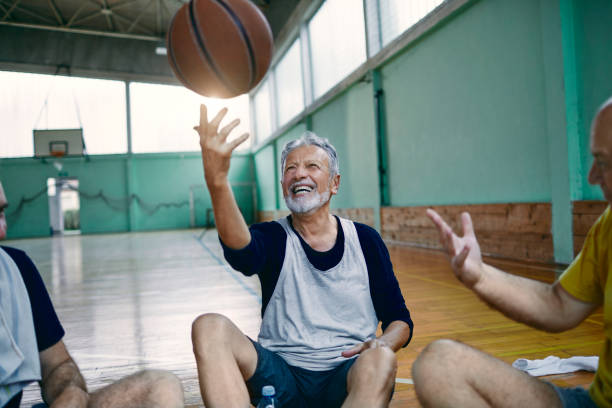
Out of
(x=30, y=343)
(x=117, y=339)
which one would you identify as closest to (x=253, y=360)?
(x=30, y=343)

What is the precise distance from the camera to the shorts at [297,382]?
60.5 inches

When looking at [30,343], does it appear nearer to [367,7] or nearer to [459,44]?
[459,44]

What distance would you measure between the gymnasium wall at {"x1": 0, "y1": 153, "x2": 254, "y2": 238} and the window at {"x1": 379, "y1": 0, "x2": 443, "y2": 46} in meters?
12.0

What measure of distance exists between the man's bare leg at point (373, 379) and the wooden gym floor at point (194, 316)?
53cm

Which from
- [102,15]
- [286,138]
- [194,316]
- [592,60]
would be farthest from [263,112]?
[194,316]

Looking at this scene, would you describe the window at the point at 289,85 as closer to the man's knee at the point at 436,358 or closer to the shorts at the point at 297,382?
the shorts at the point at 297,382

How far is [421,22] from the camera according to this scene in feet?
22.3

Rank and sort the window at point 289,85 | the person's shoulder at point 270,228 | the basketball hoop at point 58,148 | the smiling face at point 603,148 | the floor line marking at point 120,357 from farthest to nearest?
the basketball hoop at point 58,148 < the window at point 289,85 < the floor line marking at point 120,357 < the person's shoulder at point 270,228 < the smiling face at point 603,148

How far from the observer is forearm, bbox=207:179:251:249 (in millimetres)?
1365

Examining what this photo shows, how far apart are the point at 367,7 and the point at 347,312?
7705 millimetres

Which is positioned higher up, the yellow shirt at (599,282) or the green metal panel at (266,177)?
the green metal panel at (266,177)

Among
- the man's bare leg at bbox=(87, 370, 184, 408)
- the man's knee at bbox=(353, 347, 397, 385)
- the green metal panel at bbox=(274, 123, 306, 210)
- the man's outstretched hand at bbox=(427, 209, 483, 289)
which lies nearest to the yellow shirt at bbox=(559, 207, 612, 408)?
the man's outstretched hand at bbox=(427, 209, 483, 289)

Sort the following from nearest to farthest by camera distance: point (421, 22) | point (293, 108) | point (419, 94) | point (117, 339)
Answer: point (117, 339) < point (421, 22) < point (419, 94) < point (293, 108)

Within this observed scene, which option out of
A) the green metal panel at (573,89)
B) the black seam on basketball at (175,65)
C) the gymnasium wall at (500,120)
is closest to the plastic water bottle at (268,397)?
the black seam on basketball at (175,65)
